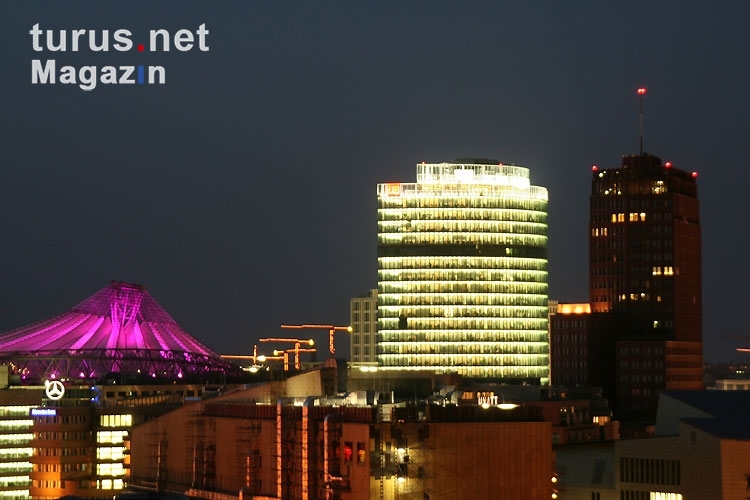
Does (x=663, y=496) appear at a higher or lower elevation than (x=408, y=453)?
lower

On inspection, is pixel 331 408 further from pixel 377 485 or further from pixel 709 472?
pixel 709 472

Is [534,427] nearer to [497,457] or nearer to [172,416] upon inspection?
[497,457]

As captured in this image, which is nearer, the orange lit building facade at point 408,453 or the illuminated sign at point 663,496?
the orange lit building facade at point 408,453

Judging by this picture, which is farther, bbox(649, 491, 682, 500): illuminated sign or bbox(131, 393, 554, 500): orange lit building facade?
bbox(649, 491, 682, 500): illuminated sign

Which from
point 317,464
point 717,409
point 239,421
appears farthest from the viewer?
point 717,409

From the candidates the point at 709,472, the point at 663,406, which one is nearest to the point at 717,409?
the point at 663,406

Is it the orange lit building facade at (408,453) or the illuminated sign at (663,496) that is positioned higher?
the orange lit building facade at (408,453)

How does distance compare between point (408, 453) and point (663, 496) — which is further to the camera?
point (663, 496)

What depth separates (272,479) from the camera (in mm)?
141875

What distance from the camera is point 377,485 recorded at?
123625mm

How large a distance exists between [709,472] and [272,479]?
33799 mm

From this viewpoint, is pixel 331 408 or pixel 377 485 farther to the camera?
pixel 331 408

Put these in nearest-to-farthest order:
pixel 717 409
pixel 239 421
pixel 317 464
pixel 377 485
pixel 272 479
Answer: pixel 377 485 < pixel 317 464 < pixel 272 479 < pixel 239 421 < pixel 717 409

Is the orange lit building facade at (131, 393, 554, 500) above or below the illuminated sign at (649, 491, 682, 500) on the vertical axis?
above
